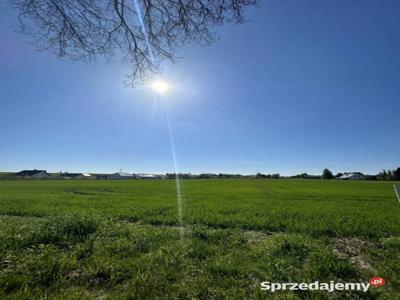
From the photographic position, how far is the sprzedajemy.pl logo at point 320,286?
4.00 meters

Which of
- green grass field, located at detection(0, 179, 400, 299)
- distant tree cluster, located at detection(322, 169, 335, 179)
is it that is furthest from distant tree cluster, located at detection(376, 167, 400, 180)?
green grass field, located at detection(0, 179, 400, 299)

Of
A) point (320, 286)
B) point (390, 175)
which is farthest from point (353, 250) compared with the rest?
point (390, 175)

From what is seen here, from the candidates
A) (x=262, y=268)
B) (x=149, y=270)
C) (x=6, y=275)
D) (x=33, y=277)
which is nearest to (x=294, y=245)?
(x=262, y=268)

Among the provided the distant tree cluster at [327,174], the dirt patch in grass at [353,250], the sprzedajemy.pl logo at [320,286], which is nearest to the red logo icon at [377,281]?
the sprzedajemy.pl logo at [320,286]

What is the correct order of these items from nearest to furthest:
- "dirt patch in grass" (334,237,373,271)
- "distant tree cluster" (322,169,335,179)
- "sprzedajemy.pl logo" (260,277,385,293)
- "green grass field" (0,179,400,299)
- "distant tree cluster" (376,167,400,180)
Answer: "green grass field" (0,179,400,299) → "sprzedajemy.pl logo" (260,277,385,293) → "dirt patch in grass" (334,237,373,271) → "distant tree cluster" (376,167,400,180) → "distant tree cluster" (322,169,335,179)

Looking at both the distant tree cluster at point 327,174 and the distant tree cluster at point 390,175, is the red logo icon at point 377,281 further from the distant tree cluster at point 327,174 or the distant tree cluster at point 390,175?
the distant tree cluster at point 327,174

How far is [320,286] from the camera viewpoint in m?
4.09

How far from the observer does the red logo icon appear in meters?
4.18

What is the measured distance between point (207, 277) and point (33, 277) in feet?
9.74

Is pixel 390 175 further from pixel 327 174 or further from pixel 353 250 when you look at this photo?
pixel 353 250

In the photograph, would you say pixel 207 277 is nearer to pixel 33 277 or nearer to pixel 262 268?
pixel 262 268

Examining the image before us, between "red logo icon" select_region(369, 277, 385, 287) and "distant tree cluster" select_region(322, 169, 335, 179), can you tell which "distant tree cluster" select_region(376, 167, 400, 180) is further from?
"red logo icon" select_region(369, 277, 385, 287)

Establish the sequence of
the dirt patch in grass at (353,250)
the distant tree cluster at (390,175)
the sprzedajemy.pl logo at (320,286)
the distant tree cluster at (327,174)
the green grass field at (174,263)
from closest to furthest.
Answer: the green grass field at (174,263)
the sprzedajemy.pl logo at (320,286)
the dirt patch in grass at (353,250)
the distant tree cluster at (390,175)
the distant tree cluster at (327,174)

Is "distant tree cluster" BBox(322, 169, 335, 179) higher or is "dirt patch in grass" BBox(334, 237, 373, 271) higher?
"distant tree cluster" BBox(322, 169, 335, 179)
